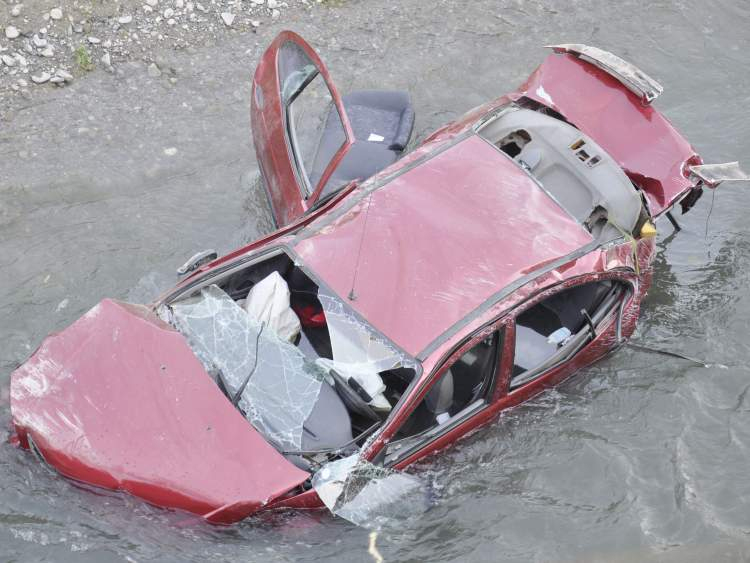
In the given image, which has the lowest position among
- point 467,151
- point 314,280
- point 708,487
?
point 708,487

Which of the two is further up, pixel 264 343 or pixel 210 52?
pixel 210 52

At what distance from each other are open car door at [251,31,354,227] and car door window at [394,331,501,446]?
5.40ft

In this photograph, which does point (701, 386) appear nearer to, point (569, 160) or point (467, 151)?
point (569, 160)

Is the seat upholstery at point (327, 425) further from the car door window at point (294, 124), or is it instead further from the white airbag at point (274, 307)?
the car door window at point (294, 124)

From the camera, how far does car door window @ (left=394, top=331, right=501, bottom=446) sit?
4848mm

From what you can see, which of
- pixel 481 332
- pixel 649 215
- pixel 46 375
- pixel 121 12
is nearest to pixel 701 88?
pixel 649 215

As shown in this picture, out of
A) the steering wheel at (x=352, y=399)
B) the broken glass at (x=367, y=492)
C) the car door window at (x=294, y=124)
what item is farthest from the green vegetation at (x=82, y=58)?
the broken glass at (x=367, y=492)

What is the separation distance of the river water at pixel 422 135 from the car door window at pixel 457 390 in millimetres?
308

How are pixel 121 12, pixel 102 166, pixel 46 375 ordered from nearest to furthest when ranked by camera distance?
pixel 46 375 < pixel 102 166 < pixel 121 12

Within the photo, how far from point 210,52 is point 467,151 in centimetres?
370

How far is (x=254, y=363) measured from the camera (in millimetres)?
4863

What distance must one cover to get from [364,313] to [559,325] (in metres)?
1.57

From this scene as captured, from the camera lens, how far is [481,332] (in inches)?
190

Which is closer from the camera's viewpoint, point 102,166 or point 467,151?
point 467,151
